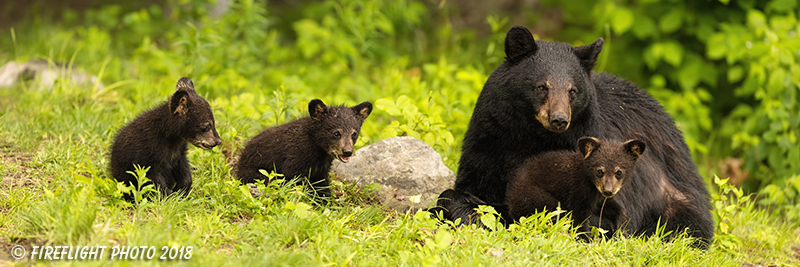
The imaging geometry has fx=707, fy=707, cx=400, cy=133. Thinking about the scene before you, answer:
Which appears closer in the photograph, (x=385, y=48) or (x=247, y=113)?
(x=247, y=113)

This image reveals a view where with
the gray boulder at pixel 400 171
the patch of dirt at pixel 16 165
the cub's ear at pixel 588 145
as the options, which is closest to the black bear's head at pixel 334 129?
the gray boulder at pixel 400 171

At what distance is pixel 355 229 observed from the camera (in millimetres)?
4223

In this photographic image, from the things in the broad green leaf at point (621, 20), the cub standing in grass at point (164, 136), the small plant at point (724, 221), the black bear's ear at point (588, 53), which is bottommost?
the small plant at point (724, 221)

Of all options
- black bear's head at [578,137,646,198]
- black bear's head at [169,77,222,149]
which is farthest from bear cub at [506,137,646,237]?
black bear's head at [169,77,222,149]

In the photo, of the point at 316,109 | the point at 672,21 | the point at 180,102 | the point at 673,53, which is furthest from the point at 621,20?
the point at 180,102

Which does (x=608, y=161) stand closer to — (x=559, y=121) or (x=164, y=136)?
(x=559, y=121)

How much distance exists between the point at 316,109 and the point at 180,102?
2.79 feet

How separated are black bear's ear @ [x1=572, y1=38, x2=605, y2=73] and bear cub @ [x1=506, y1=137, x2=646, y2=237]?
0.56 meters

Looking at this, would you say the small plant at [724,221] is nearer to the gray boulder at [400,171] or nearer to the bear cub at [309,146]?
the gray boulder at [400,171]

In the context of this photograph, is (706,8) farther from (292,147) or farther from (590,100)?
(292,147)

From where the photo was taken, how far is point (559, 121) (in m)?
4.04

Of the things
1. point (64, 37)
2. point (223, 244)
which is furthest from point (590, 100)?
point (64, 37)

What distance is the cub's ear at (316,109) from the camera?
4.41m

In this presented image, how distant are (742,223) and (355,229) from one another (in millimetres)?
3449
